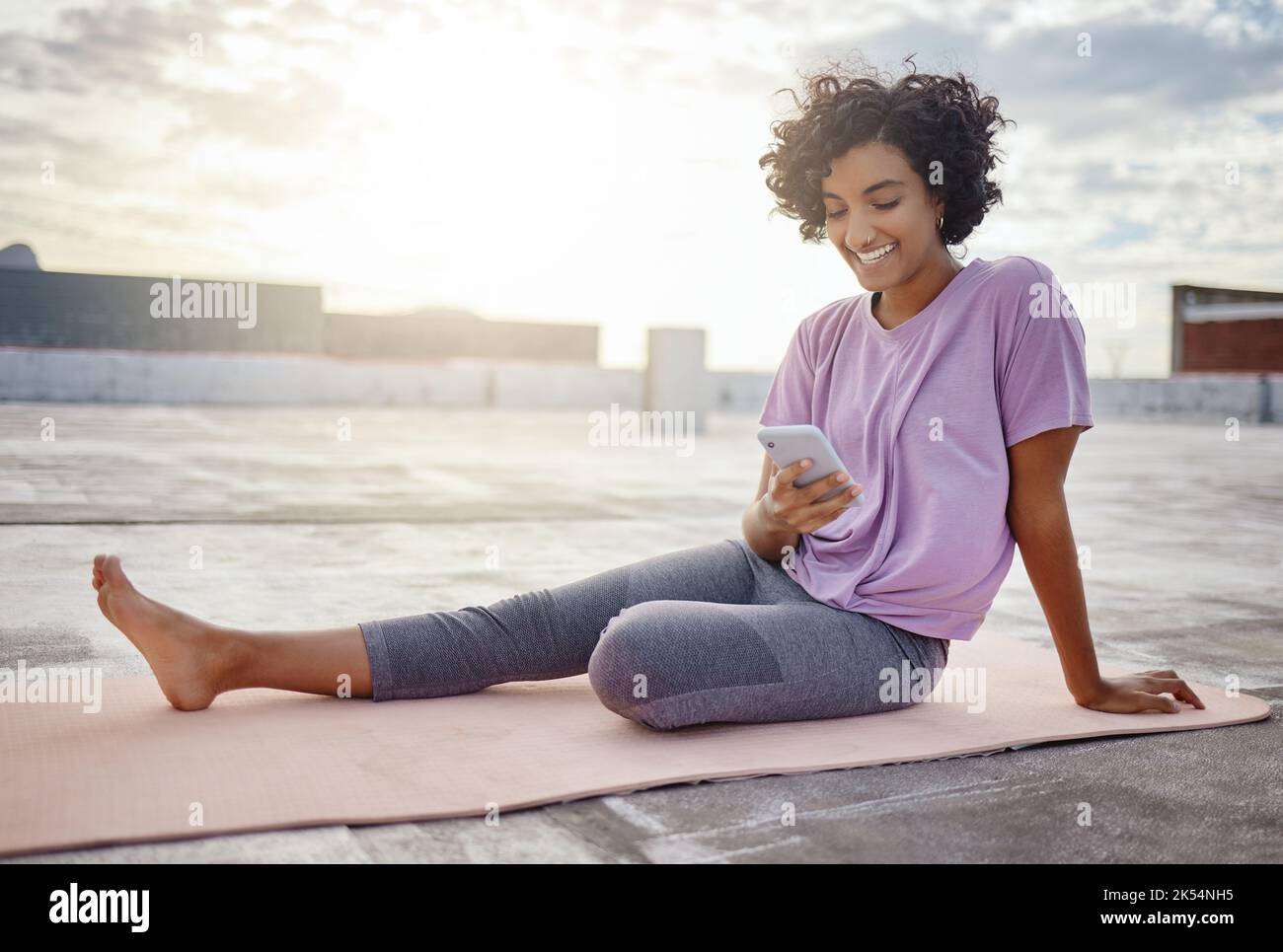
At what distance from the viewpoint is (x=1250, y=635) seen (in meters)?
3.63

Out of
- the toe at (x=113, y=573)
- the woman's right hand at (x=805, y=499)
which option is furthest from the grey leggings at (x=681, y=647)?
the toe at (x=113, y=573)

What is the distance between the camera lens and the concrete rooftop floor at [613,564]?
6.07ft

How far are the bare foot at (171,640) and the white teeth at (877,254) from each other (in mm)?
1537

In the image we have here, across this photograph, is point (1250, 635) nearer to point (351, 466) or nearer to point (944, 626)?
point (944, 626)

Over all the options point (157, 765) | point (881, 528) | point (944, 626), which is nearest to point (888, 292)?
point (881, 528)

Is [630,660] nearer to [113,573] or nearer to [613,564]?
[113,573]

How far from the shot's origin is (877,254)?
2518 mm

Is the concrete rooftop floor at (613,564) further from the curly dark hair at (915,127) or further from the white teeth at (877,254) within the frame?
the curly dark hair at (915,127)

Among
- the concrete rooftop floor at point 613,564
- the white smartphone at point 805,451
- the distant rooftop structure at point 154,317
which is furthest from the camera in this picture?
the distant rooftop structure at point 154,317

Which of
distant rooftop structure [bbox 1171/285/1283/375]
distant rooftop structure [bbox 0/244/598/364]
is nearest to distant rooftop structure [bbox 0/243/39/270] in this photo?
distant rooftop structure [bbox 0/244/598/364]

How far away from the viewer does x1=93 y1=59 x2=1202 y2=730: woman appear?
2.36 m

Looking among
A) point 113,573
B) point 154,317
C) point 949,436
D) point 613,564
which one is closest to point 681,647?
point 949,436

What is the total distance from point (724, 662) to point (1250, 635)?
83.9 inches

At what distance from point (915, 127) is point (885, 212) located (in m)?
0.18
